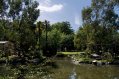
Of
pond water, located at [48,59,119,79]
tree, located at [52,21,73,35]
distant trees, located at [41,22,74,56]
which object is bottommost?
pond water, located at [48,59,119,79]

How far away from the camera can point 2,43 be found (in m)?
62.1

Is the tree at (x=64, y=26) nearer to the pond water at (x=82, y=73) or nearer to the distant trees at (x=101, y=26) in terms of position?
the distant trees at (x=101, y=26)

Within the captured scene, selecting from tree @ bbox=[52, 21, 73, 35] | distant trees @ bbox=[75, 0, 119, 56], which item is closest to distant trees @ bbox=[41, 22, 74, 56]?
tree @ bbox=[52, 21, 73, 35]

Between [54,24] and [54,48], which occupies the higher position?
[54,24]

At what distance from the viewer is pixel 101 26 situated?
67750mm

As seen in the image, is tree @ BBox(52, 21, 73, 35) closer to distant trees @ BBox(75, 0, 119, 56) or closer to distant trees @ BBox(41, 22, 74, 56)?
distant trees @ BBox(41, 22, 74, 56)

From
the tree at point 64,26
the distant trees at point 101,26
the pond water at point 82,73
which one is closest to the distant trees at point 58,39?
the tree at point 64,26

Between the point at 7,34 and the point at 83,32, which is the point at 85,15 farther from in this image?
the point at 7,34

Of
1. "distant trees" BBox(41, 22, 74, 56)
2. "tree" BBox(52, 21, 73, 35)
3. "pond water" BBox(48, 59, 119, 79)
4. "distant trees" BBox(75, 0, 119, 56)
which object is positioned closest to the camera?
"pond water" BBox(48, 59, 119, 79)

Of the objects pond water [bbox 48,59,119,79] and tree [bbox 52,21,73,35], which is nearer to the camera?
pond water [bbox 48,59,119,79]

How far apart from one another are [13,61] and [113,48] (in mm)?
25902

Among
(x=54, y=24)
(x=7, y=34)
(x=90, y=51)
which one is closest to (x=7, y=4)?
(x=7, y=34)

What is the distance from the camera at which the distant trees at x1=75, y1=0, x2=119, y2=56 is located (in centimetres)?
6588

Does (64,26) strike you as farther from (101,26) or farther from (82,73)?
(82,73)
